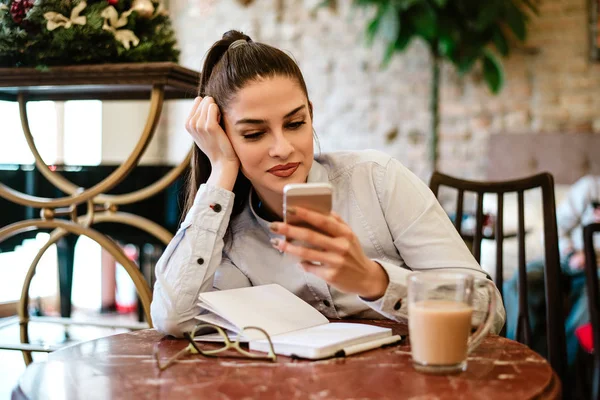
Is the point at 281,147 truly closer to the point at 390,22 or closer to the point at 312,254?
the point at 312,254

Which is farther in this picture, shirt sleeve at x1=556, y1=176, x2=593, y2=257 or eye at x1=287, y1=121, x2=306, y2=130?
shirt sleeve at x1=556, y1=176, x2=593, y2=257

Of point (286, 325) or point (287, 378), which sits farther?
point (286, 325)

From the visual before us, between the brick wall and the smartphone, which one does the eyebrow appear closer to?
the smartphone

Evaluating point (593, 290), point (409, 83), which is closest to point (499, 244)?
point (593, 290)

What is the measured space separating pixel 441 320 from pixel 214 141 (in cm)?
67

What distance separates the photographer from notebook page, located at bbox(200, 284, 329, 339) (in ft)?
3.64

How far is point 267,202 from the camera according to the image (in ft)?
4.74

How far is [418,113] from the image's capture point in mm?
5031

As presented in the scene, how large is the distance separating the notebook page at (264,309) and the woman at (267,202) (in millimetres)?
75

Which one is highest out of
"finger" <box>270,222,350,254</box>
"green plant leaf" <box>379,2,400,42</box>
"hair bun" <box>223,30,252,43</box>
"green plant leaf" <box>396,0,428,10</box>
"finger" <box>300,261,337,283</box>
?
"green plant leaf" <box>396,0,428,10</box>

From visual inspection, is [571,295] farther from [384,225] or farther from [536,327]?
[384,225]

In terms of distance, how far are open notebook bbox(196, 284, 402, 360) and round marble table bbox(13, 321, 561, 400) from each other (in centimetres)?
2

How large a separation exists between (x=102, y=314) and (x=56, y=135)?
1392 millimetres

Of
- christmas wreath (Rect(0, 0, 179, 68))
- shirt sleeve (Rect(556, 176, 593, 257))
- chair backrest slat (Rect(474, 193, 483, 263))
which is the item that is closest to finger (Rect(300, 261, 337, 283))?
chair backrest slat (Rect(474, 193, 483, 263))
